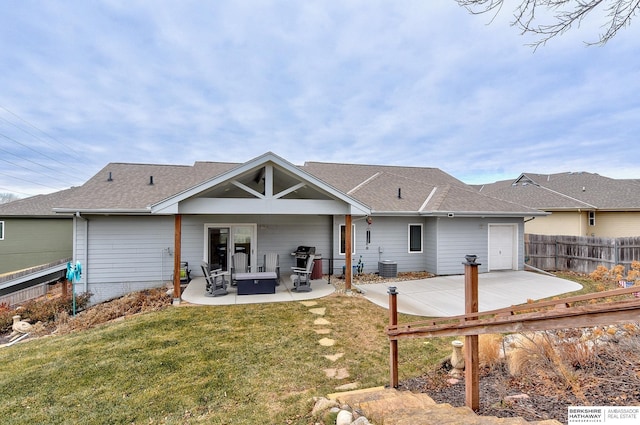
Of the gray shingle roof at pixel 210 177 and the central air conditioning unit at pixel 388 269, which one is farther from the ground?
the gray shingle roof at pixel 210 177

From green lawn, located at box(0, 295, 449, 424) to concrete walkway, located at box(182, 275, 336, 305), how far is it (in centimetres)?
108

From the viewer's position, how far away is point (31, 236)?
48.7 feet

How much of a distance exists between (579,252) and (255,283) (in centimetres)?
1357

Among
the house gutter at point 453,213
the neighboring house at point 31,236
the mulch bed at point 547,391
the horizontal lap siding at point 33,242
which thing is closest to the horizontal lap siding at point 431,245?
the house gutter at point 453,213

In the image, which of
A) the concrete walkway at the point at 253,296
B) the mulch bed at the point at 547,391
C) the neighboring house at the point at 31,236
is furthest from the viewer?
the neighboring house at the point at 31,236

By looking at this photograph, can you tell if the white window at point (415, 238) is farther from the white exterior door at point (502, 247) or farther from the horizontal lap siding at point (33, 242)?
the horizontal lap siding at point (33, 242)

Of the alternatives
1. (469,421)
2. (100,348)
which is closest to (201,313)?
(100,348)

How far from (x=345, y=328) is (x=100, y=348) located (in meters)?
4.66

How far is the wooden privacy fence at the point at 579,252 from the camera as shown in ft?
38.5

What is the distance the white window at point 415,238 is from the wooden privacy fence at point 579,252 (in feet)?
18.8

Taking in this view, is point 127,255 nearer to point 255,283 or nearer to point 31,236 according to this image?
point 255,283

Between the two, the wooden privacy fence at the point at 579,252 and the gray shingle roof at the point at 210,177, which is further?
the wooden privacy fence at the point at 579,252

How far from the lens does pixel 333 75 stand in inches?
615

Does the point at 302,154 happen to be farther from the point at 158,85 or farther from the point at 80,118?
the point at 80,118
